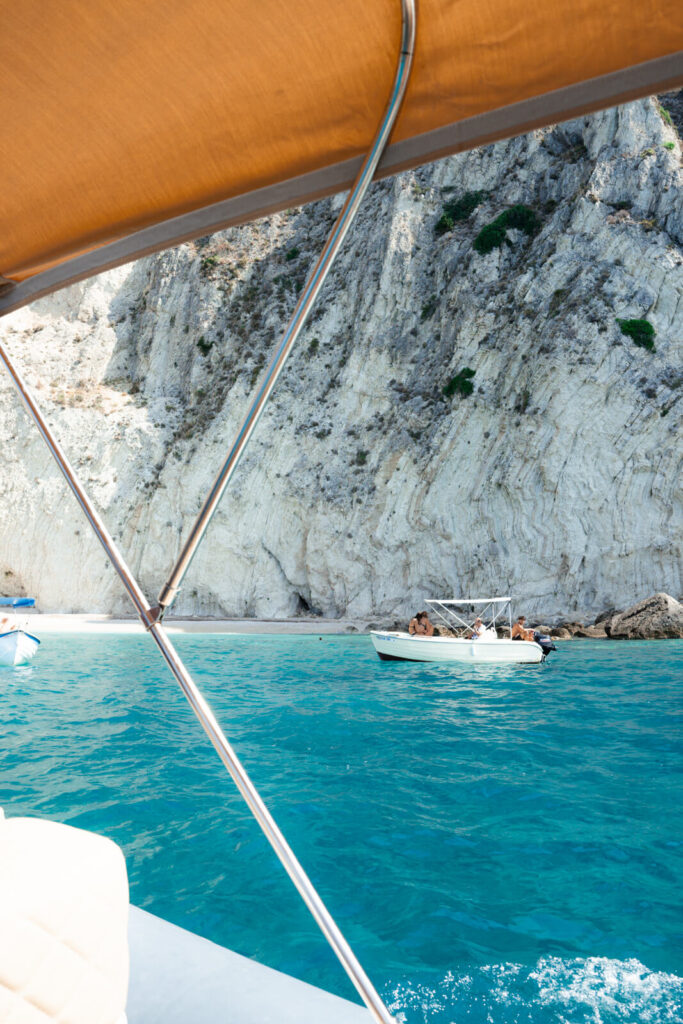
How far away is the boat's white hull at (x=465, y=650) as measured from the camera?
14609 millimetres

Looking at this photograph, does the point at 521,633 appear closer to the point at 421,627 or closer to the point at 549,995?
the point at 421,627

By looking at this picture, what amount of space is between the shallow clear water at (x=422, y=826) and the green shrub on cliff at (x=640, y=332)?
14836 mm

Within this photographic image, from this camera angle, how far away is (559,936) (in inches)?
165

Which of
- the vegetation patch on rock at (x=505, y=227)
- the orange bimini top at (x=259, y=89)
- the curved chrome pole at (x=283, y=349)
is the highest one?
the vegetation patch on rock at (x=505, y=227)

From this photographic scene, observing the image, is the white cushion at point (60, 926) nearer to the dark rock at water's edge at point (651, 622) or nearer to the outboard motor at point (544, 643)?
the outboard motor at point (544, 643)

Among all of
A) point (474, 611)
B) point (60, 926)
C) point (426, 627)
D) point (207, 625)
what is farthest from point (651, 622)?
point (60, 926)

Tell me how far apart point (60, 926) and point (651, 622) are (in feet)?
66.4

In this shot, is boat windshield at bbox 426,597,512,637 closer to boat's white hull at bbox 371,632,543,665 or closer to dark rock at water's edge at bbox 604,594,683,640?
dark rock at water's edge at bbox 604,594,683,640

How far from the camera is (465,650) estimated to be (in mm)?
14914

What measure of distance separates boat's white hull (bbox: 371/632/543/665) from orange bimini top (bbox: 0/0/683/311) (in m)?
13.7

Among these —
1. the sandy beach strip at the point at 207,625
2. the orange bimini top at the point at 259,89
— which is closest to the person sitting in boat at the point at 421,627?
the sandy beach strip at the point at 207,625

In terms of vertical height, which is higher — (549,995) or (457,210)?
(457,210)

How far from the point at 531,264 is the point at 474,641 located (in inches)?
663

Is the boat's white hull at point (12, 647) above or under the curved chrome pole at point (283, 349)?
under
